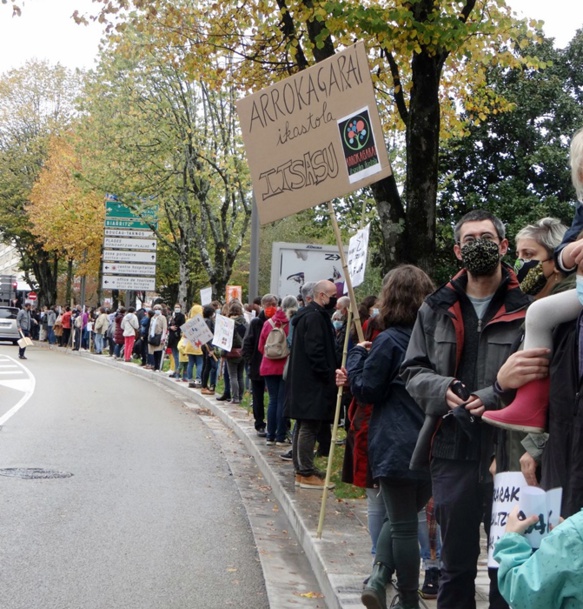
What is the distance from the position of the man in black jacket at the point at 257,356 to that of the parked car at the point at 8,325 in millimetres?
34862

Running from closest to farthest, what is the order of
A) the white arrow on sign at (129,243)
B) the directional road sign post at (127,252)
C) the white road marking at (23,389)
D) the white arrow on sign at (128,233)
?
1. the white road marking at (23,389)
2. the directional road sign post at (127,252)
3. the white arrow on sign at (128,233)
4. the white arrow on sign at (129,243)

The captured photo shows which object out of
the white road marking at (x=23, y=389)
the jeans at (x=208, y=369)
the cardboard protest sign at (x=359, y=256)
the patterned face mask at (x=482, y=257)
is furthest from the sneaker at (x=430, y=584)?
the jeans at (x=208, y=369)

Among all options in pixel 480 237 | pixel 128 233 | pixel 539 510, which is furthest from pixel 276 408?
pixel 128 233

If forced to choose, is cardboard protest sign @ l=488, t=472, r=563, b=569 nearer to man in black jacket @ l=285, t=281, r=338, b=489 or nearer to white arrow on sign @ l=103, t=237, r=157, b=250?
man in black jacket @ l=285, t=281, r=338, b=489

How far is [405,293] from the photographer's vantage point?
5230 millimetres

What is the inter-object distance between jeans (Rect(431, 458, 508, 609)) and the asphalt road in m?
2.01

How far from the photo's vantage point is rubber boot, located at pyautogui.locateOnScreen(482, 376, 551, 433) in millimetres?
3049

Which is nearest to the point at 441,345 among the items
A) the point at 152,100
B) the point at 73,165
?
the point at 152,100

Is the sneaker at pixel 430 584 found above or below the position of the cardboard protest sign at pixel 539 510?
below

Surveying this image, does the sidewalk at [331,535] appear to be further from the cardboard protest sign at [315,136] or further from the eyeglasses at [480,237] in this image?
the cardboard protest sign at [315,136]

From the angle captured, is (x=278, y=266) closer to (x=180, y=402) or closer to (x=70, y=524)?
(x=180, y=402)

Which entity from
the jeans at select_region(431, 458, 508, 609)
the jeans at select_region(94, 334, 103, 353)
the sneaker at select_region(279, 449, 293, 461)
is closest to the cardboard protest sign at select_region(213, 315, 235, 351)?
the sneaker at select_region(279, 449, 293, 461)

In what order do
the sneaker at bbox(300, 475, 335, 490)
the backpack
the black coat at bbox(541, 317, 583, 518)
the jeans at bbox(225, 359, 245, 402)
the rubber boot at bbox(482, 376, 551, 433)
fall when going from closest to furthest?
1. the black coat at bbox(541, 317, 583, 518)
2. the rubber boot at bbox(482, 376, 551, 433)
3. the sneaker at bbox(300, 475, 335, 490)
4. the backpack
5. the jeans at bbox(225, 359, 245, 402)

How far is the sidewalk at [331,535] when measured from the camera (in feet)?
18.4
